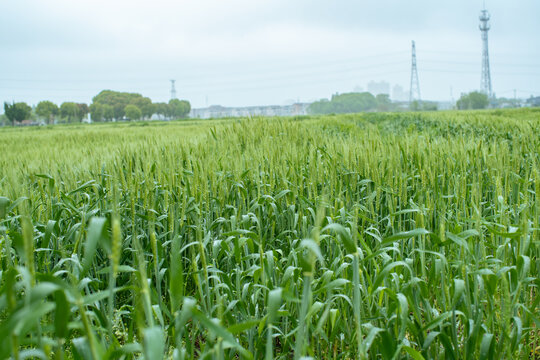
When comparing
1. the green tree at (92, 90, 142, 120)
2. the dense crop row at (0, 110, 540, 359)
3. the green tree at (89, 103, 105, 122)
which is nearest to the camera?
the dense crop row at (0, 110, 540, 359)

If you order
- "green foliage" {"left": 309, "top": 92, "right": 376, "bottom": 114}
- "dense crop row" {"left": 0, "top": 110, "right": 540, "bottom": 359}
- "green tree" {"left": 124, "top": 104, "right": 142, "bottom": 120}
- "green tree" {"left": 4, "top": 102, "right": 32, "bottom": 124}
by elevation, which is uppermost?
"green foliage" {"left": 309, "top": 92, "right": 376, "bottom": 114}

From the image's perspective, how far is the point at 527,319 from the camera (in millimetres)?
1437

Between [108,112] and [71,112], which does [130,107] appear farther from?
[71,112]

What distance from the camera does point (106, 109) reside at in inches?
3403

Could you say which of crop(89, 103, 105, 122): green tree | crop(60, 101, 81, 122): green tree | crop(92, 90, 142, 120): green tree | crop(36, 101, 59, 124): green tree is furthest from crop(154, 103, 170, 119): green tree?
crop(36, 101, 59, 124): green tree

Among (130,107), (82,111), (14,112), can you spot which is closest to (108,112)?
(82,111)

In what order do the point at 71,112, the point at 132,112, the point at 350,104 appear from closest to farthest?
the point at 71,112, the point at 132,112, the point at 350,104

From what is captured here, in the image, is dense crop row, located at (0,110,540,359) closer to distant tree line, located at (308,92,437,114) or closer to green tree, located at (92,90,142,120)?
green tree, located at (92,90,142,120)

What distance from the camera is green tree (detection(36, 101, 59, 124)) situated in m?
76.6

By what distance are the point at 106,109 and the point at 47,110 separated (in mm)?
12090

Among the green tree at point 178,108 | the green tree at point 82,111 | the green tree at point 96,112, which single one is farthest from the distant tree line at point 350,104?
the green tree at point 82,111

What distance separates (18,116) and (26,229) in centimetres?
7056

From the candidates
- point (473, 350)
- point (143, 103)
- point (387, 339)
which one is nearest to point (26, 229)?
point (387, 339)

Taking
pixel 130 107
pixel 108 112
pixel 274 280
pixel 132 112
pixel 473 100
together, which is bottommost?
pixel 274 280
